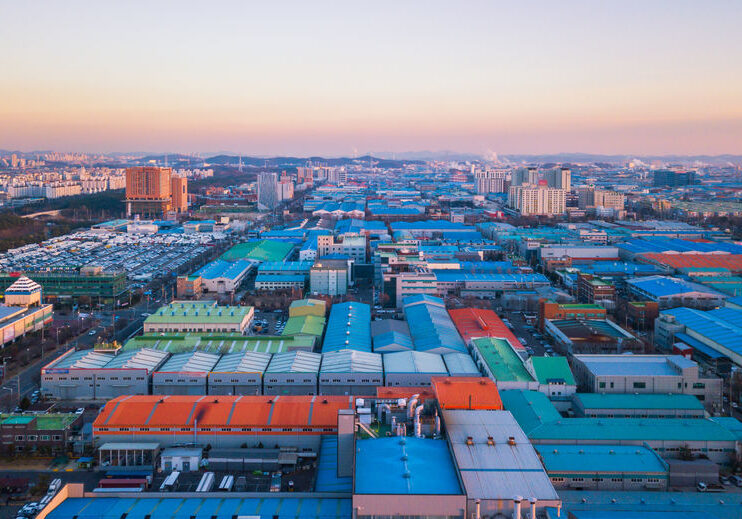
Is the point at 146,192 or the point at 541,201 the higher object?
the point at 146,192

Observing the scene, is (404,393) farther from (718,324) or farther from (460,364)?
(718,324)

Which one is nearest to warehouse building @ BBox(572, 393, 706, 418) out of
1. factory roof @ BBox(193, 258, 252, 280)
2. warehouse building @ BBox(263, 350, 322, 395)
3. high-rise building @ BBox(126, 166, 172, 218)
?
warehouse building @ BBox(263, 350, 322, 395)

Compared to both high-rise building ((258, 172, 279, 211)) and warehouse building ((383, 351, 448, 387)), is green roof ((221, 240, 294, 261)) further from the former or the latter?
high-rise building ((258, 172, 279, 211))

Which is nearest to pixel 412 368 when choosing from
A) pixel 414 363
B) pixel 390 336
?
pixel 414 363

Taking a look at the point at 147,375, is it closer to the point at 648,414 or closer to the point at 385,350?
the point at 385,350

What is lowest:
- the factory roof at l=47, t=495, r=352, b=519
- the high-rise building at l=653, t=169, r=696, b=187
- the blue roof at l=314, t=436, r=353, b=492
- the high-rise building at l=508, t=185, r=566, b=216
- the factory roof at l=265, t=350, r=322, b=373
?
the blue roof at l=314, t=436, r=353, b=492

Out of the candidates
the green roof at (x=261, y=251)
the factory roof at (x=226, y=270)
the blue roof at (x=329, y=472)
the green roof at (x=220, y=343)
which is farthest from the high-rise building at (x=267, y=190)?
the blue roof at (x=329, y=472)

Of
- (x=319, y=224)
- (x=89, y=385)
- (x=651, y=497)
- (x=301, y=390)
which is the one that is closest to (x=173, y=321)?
(x=89, y=385)
